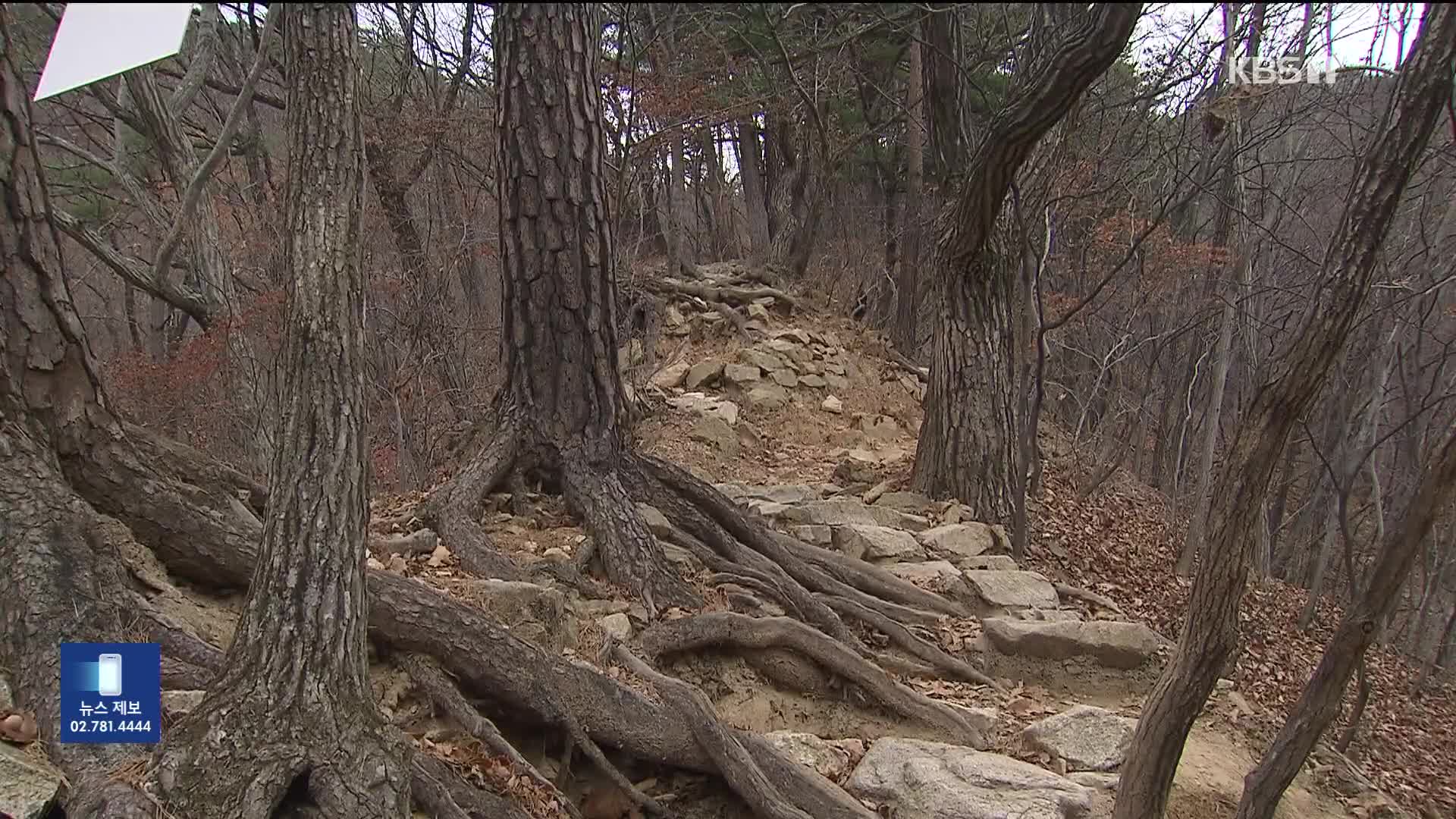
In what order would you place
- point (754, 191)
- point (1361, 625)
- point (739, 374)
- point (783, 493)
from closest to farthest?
point (1361, 625)
point (783, 493)
point (739, 374)
point (754, 191)

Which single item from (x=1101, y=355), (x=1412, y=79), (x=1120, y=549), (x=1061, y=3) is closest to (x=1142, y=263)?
(x=1101, y=355)

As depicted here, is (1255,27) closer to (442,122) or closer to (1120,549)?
(1120,549)

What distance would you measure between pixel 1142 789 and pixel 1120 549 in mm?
6038

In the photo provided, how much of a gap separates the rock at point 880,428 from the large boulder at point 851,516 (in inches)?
138

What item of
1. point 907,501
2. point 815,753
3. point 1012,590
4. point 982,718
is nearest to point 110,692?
point 815,753

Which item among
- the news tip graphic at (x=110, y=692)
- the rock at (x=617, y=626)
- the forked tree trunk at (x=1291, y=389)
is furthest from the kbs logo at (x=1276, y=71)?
the news tip graphic at (x=110, y=692)

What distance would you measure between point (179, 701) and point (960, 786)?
2923 mm

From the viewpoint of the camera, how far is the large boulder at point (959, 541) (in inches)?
256

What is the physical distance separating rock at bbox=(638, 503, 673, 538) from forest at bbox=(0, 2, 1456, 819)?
31 millimetres

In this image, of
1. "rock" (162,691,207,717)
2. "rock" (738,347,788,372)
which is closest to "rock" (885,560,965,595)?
"rock" (162,691,207,717)

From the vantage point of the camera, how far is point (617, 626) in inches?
172

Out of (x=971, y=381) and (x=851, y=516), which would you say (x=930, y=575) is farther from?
(x=971, y=381)

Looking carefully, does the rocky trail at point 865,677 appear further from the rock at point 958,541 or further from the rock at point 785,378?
the rock at point 785,378

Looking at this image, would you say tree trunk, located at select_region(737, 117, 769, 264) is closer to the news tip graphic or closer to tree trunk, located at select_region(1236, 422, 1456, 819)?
tree trunk, located at select_region(1236, 422, 1456, 819)
